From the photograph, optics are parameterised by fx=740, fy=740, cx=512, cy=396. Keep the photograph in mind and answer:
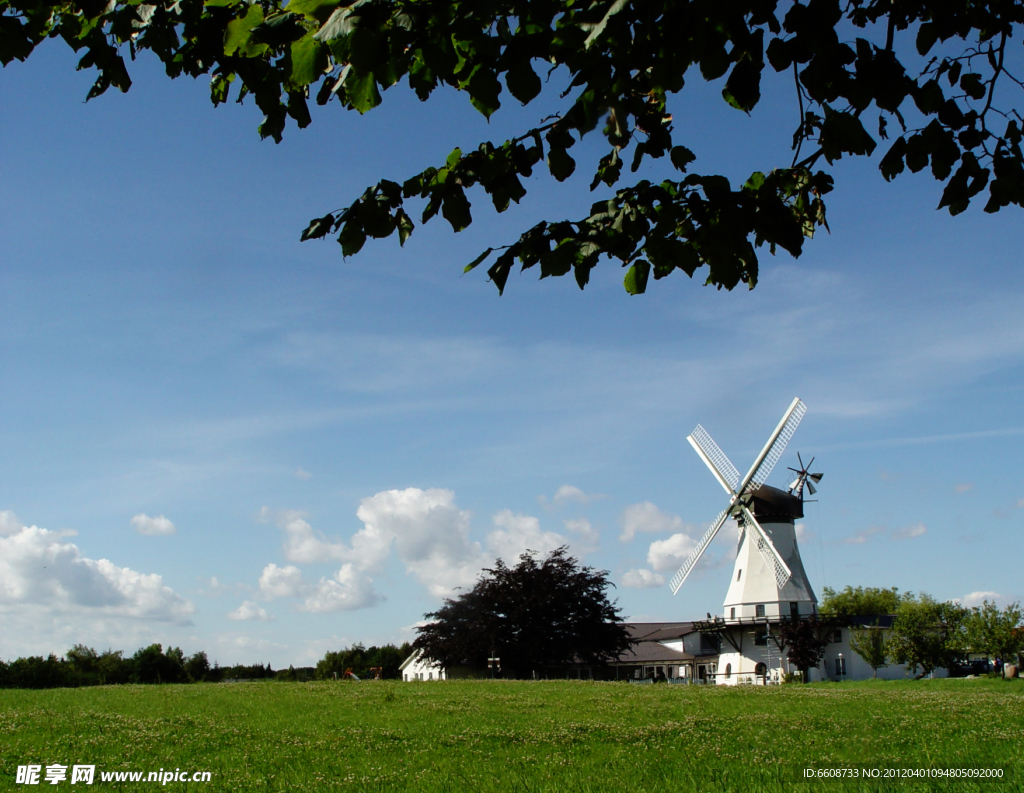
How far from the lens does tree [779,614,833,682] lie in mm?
44469

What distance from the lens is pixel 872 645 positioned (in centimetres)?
4959

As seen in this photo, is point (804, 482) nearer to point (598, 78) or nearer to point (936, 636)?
point (936, 636)

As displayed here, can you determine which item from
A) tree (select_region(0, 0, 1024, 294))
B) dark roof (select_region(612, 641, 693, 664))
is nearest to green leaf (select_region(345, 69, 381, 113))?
tree (select_region(0, 0, 1024, 294))

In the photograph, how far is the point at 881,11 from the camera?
616 cm

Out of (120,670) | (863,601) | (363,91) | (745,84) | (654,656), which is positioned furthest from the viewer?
(863,601)

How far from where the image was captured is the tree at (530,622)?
150ft

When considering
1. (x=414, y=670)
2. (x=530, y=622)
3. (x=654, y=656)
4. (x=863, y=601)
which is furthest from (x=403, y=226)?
(x=863, y=601)

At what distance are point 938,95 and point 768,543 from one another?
47373 millimetres

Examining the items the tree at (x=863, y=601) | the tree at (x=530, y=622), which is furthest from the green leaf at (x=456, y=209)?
the tree at (x=863, y=601)

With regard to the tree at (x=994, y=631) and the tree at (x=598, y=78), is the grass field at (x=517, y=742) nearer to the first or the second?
the tree at (x=598, y=78)

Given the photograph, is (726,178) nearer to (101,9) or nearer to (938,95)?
(938,95)

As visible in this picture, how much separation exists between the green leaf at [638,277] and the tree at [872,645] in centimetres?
5225

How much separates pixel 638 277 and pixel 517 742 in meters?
8.59

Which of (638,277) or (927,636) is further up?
(638,277)
